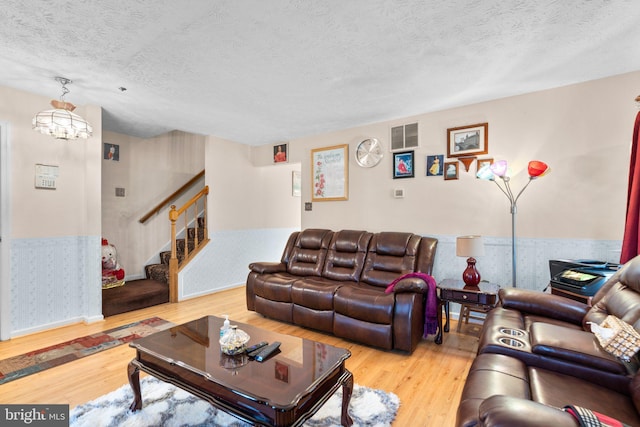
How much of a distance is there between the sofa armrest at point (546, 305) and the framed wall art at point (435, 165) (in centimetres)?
165

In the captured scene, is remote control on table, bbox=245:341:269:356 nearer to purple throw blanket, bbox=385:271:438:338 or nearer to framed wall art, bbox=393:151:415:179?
purple throw blanket, bbox=385:271:438:338

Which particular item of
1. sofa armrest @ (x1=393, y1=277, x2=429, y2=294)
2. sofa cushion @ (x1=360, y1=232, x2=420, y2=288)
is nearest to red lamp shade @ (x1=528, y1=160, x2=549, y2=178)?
sofa cushion @ (x1=360, y1=232, x2=420, y2=288)

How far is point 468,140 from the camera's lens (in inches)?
132

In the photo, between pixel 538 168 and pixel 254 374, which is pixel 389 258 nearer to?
pixel 538 168

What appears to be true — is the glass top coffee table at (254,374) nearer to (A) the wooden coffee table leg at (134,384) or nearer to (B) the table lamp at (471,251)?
(A) the wooden coffee table leg at (134,384)

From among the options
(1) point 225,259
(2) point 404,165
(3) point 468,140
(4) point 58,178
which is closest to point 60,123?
(4) point 58,178

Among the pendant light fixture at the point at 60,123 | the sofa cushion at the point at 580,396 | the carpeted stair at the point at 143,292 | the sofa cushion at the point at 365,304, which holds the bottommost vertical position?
the carpeted stair at the point at 143,292

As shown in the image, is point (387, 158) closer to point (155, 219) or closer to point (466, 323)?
point (466, 323)

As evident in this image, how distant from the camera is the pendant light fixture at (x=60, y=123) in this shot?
2.54 metres

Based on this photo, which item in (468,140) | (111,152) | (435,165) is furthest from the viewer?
(111,152)

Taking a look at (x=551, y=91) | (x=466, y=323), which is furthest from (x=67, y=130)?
(x=551, y=91)

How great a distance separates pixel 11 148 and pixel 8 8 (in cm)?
181

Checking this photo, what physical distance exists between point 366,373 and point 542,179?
2527 mm

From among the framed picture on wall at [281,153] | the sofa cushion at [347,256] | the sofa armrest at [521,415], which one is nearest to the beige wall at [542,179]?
the sofa cushion at [347,256]
